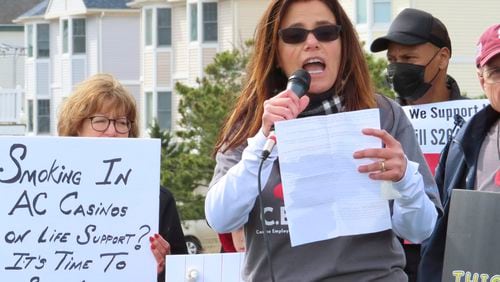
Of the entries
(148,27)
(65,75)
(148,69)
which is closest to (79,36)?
(65,75)

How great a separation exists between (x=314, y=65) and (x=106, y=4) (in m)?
59.1

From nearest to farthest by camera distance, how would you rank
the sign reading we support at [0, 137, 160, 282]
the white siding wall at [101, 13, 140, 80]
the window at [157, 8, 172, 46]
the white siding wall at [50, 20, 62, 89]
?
the sign reading we support at [0, 137, 160, 282]
the window at [157, 8, 172, 46]
the white siding wall at [101, 13, 140, 80]
the white siding wall at [50, 20, 62, 89]

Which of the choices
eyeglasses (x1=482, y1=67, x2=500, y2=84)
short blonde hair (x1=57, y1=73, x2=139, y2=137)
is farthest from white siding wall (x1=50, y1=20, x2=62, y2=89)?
eyeglasses (x1=482, y1=67, x2=500, y2=84)

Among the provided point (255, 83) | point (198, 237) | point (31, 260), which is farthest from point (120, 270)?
point (198, 237)

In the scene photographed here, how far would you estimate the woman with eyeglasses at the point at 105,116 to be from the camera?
20.9 ft

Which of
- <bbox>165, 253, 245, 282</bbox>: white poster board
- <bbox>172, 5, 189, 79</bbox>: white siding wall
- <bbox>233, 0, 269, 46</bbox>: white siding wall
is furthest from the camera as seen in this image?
<bbox>172, 5, 189, 79</bbox>: white siding wall

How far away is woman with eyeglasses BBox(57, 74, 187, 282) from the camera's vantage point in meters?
6.36

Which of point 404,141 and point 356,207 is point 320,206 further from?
point 404,141

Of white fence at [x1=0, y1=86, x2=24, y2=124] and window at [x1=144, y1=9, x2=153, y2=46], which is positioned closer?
white fence at [x1=0, y1=86, x2=24, y2=124]

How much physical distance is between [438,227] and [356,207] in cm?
76

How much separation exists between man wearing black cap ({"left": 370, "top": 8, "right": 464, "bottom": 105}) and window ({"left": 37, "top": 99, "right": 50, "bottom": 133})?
61.3 meters

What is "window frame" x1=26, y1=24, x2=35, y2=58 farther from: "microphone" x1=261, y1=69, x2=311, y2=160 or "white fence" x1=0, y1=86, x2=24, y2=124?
"microphone" x1=261, y1=69, x2=311, y2=160

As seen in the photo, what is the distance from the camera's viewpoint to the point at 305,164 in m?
4.34

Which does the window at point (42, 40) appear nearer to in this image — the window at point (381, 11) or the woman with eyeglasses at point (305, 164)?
the window at point (381, 11)
